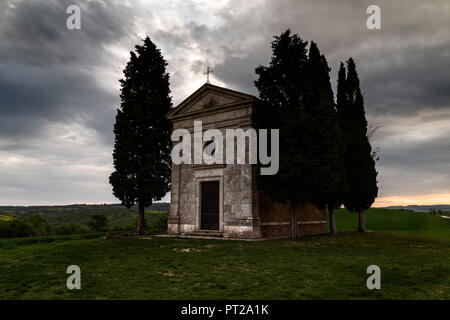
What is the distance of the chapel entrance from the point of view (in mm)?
21984

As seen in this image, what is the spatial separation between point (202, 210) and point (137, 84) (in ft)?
37.4

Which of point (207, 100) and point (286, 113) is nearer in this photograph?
point (286, 113)

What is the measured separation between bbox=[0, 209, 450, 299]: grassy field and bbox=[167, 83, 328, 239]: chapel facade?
4.03m

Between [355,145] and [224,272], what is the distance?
18500 millimetres

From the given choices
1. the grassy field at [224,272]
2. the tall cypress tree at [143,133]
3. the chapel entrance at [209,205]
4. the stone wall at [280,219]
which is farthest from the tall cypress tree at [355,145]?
the tall cypress tree at [143,133]

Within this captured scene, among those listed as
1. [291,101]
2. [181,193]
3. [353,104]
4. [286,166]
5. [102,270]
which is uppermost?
[353,104]

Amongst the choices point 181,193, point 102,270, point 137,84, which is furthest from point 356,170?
point 102,270

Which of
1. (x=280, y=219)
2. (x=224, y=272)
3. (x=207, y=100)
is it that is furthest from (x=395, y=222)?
(x=224, y=272)

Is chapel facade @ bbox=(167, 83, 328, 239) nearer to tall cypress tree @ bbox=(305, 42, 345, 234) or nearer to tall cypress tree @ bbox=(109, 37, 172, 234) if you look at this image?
tall cypress tree @ bbox=(109, 37, 172, 234)

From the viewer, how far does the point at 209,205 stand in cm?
2239

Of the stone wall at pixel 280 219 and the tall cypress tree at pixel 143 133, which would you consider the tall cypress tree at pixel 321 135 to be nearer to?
the stone wall at pixel 280 219

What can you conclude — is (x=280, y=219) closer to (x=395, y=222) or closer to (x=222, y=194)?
(x=222, y=194)
